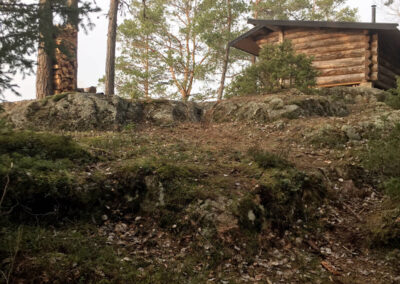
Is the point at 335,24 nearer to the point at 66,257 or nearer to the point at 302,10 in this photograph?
the point at 302,10

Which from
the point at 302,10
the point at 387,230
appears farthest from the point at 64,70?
the point at 302,10

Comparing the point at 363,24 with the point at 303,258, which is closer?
the point at 303,258

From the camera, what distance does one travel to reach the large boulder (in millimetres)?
10508

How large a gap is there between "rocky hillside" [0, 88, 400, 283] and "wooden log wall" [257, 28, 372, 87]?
10.4 meters

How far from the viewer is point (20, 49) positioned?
6.68 m

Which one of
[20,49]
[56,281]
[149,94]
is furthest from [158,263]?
[149,94]

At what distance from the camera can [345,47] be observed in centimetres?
1747

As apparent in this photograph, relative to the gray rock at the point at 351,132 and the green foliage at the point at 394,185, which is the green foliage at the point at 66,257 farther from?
the gray rock at the point at 351,132

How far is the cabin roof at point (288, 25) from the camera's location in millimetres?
15766

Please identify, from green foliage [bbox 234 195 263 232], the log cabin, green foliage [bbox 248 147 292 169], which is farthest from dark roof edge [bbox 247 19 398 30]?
green foliage [bbox 234 195 263 232]

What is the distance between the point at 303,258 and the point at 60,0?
896 centimetres

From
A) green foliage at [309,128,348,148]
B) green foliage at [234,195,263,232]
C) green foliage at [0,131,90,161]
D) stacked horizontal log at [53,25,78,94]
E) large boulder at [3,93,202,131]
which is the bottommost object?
green foliage at [234,195,263,232]

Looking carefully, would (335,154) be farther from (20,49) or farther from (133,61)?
(133,61)

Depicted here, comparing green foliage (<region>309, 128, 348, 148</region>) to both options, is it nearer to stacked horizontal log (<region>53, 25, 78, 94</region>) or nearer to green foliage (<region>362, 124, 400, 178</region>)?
green foliage (<region>362, 124, 400, 178</region>)
